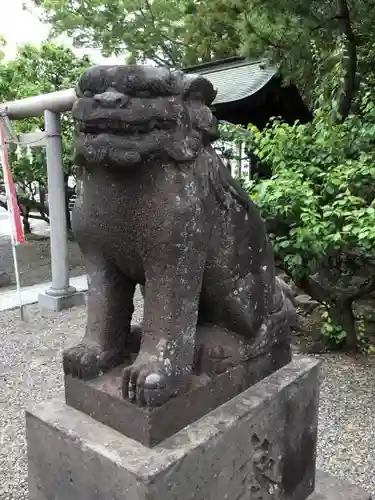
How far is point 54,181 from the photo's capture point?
5215 millimetres

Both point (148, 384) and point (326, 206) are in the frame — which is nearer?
point (148, 384)

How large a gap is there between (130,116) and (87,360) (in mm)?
798

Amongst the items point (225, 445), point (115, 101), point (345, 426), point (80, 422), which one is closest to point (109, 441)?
point (80, 422)

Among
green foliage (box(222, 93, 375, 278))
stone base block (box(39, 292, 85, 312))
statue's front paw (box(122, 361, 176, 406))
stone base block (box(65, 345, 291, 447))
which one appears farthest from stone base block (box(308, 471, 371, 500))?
stone base block (box(39, 292, 85, 312))

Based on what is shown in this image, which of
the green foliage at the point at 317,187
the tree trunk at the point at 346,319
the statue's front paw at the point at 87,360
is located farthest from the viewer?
the tree trunk at the point at 346,319

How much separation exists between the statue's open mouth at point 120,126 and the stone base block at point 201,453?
906mm

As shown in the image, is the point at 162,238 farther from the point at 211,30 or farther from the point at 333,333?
the point at 211,30

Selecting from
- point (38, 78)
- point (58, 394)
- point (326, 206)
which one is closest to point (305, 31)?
point (326, 206)

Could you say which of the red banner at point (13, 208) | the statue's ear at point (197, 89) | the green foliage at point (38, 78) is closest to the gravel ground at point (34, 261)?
the green foliage at point (38, 78)

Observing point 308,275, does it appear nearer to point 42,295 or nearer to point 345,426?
point 345,426

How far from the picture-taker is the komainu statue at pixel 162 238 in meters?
1.38

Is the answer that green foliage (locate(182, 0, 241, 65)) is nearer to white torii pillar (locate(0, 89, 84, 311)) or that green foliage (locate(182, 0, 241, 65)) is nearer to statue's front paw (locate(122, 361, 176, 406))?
white torii pillar (locate(0, 89, 84, 311))

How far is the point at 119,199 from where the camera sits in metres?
1.50

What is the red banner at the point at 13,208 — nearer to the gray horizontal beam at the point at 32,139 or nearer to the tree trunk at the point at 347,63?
the gray horizontal beam at the point at 32,139
